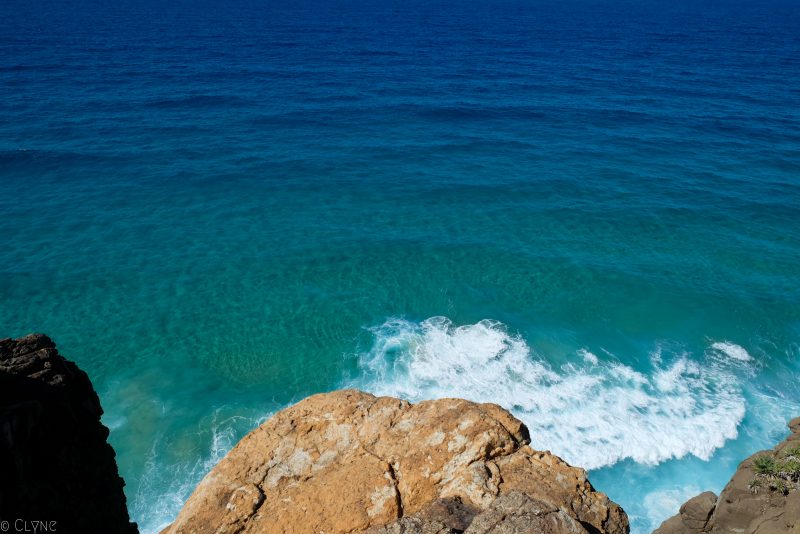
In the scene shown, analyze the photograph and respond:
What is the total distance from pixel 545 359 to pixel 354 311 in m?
11.2

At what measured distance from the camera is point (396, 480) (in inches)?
410

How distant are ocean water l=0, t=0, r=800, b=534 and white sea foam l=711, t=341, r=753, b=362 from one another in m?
0.21

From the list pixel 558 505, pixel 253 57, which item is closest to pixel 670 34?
pixel 253 57

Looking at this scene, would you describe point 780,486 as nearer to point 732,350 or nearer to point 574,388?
point 574,388

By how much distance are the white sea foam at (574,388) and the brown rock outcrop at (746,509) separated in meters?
6.05

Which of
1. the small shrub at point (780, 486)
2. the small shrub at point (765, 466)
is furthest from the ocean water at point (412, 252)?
the small shrub at point (780, 486)

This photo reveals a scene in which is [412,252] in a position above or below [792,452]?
below

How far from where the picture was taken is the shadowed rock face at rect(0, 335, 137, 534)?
26.2 feet

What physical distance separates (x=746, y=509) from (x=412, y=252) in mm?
24925

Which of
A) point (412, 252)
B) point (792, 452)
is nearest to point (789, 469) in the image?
point (792, 452)

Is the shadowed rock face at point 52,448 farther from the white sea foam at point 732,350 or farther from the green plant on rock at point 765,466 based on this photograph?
the white sea foam at point 732,350

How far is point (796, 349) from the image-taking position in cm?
3017

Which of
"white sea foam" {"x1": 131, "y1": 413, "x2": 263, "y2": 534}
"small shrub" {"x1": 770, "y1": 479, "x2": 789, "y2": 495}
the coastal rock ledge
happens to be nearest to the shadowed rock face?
the coastal rock ledge

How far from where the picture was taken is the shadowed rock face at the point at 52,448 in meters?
7.98
